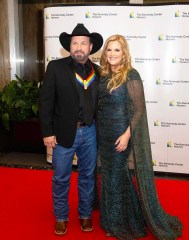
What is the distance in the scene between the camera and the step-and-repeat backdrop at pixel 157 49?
4.21m

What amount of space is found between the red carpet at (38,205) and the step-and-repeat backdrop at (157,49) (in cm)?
71

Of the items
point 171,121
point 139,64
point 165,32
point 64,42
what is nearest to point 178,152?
point 171,121

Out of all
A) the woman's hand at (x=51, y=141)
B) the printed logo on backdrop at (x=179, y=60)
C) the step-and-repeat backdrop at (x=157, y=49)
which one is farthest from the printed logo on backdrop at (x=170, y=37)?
the woman's hand at (x=51, y=141)

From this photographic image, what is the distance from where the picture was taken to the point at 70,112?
100 inches

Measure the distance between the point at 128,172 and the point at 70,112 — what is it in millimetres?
740

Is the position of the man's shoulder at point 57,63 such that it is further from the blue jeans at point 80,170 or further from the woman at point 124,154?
the blue jeans at point 80,170

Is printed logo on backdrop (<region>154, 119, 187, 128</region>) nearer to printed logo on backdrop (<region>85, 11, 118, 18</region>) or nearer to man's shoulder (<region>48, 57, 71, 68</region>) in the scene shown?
printed logo on backdrop (<region>85, 11, 118, 18</region>)

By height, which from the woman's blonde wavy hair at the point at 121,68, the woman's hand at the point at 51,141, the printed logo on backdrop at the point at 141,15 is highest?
the printed logo on backdrop at the point at 141,15

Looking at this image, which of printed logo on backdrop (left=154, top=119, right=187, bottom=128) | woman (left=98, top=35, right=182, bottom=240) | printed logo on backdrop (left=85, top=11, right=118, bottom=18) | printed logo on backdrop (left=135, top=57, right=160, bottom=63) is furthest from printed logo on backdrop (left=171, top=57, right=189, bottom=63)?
woman (left=98, top=35, right=182, bottom=240)

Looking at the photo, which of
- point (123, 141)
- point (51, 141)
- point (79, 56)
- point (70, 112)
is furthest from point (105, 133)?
point (79, 56)

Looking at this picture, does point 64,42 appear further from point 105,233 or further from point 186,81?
point 186,81

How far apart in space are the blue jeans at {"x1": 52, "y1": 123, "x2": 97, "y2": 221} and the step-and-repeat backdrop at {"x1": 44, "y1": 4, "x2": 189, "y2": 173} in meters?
1.95

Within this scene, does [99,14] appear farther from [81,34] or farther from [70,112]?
[70,112]

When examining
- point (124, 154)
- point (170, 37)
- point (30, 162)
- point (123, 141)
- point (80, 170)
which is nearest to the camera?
point (123, 141)
